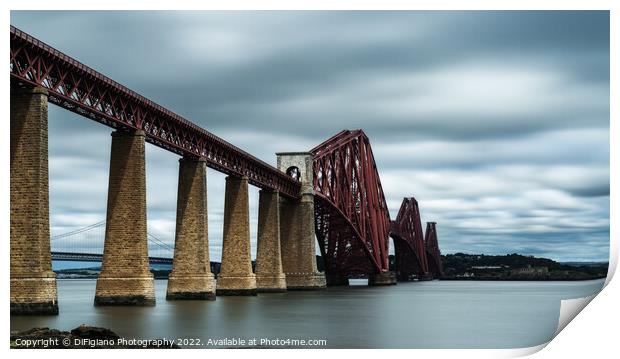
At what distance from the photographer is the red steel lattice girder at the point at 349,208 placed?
390 ft

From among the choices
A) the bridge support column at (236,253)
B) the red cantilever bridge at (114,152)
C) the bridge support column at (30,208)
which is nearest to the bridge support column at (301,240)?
the red cantilever bridge at (114,152)

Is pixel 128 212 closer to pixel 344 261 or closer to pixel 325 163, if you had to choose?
pixel 325 163

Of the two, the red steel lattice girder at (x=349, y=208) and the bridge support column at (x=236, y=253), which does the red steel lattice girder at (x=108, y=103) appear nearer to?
the bridge support column at (x=236, y=253)

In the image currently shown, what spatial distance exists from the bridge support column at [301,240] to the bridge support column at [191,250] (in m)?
34.1

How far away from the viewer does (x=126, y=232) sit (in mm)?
53906

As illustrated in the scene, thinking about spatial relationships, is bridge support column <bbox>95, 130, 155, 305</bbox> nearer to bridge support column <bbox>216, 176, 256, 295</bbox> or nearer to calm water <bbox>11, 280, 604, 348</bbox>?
calm water <bbox>11, 280, 604, 348</bbox>

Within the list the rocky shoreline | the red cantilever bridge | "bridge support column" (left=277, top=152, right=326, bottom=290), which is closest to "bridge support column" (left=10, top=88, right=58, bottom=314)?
the red cantilever bridge

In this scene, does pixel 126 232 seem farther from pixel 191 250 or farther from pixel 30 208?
pixel 30 208

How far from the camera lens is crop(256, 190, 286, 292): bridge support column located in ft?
289

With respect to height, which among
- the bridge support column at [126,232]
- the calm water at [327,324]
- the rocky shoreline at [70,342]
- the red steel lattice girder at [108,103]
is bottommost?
the calm water at [327,324]

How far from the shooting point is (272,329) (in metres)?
39.8
